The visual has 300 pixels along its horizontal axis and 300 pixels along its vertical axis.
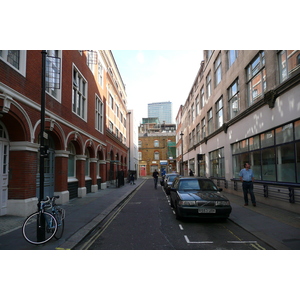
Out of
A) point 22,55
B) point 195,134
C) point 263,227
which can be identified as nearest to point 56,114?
point 22,55

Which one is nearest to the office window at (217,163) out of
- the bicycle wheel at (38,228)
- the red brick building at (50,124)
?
the red brick building at (50,124)

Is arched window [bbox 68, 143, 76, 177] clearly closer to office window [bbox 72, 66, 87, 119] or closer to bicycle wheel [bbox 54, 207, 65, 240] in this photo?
office window [bbox 72, 66, 87, 119]

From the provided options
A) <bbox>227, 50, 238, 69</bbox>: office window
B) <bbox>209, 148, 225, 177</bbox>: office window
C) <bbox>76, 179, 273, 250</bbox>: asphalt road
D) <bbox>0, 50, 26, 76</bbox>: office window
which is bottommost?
<bbox>76, 179, 273, 250</bbox>: asphalt road

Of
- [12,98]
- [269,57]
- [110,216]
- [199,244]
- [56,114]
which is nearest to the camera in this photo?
[199,244]

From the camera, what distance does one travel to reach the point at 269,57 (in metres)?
9.83

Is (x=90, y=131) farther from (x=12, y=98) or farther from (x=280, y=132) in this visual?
(x=280, y=132)

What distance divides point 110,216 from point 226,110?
38.8ft

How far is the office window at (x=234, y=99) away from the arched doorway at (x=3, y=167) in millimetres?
12652

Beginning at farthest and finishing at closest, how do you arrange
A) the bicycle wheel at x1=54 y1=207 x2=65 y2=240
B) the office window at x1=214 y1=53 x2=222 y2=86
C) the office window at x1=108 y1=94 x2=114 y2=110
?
the office window at x1=108 y1=94 x2=114 y2=110
the office window at x1=214 y1=53 x2=222 y2=86
the bicycle wheel at x1=54 y1=207 x2=65 y2=240

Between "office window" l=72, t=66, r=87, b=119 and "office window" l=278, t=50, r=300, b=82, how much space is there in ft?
35.1

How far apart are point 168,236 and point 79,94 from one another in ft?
38.0

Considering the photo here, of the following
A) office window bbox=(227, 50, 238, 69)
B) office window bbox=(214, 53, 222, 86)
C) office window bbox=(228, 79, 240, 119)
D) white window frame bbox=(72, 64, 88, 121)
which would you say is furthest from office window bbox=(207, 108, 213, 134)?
white window frame bbox=(72, 64, 88, 121)

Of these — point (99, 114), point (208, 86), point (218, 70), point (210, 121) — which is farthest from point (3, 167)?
point (208, 86)

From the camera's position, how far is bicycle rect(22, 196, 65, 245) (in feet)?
16.2
